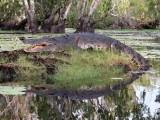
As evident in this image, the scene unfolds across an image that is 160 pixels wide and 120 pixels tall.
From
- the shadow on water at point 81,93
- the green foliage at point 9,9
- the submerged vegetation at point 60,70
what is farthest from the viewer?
the green foliage at point 9,9

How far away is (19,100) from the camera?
7.72 m

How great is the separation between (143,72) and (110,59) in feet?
3.37

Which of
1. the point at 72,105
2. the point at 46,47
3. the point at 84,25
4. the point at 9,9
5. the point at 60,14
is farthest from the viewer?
the point at 9,9

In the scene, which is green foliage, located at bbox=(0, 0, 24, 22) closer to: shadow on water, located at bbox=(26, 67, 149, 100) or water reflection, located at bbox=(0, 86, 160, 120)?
shadow on water, located at bbox=(26, 67, 149, 100)

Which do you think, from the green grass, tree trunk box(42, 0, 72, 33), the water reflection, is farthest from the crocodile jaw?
tree trunk box(42, 0, 72, 33)

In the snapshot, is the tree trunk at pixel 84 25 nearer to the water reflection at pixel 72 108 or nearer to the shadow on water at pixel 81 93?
the shadow on water at pixel 81 93

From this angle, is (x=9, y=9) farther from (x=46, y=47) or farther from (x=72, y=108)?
(x=72, y=108)

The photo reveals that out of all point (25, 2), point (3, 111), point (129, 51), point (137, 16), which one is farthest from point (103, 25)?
point (3, 111)

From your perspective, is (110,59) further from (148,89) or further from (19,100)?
(19,100)

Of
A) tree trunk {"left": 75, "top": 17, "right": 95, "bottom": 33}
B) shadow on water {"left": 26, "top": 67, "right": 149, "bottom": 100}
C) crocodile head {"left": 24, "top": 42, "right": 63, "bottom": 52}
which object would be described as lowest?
tree trunk {"left": 75, "top": 17, "right": 95, "bottom": 33}

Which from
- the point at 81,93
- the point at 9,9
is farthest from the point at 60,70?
the point at 9,9

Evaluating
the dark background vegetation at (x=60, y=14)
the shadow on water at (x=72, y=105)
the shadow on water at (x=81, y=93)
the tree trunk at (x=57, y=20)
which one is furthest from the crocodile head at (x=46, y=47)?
the tree trunk at (x=57, y=20)

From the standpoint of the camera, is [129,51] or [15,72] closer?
[15,72]

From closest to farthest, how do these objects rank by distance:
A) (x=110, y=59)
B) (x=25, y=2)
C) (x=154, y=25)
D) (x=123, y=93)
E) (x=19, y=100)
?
(x=19, y=100)
(x=123, y=93)
(x=110, y=59)
(x=25, y=2)
(x=154, y=25)
